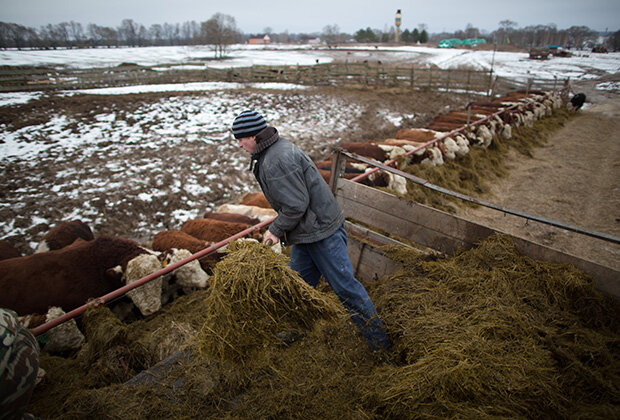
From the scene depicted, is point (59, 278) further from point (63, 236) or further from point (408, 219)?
point (408, 219)

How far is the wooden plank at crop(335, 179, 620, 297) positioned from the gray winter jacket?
116cm

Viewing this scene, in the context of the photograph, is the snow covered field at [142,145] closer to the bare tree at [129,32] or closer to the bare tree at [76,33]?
the bare tree at [76,33]

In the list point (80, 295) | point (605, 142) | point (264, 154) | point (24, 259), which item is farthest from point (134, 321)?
point (605, 142)

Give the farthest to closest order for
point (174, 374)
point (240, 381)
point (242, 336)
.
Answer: point (174, 374)
point (240, 381)
point (242, 336)

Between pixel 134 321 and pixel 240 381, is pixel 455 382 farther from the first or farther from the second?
pixel 134 321

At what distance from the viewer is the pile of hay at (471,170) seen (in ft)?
22.2

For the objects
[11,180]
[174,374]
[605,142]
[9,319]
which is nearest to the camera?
[9,319]

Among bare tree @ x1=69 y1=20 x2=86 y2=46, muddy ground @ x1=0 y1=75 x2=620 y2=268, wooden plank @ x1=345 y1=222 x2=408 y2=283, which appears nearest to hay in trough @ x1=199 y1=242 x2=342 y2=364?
wooden plank @ x1=345 y1=222 x2=408 y2=283

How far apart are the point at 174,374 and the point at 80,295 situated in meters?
1.68

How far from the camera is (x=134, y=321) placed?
146 inches

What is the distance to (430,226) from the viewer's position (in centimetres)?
342

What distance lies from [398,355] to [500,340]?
711 millimetres

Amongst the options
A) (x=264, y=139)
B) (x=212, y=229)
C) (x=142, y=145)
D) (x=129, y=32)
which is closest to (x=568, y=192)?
(x=212, y=229)

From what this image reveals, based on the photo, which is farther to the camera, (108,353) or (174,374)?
(108,353)
